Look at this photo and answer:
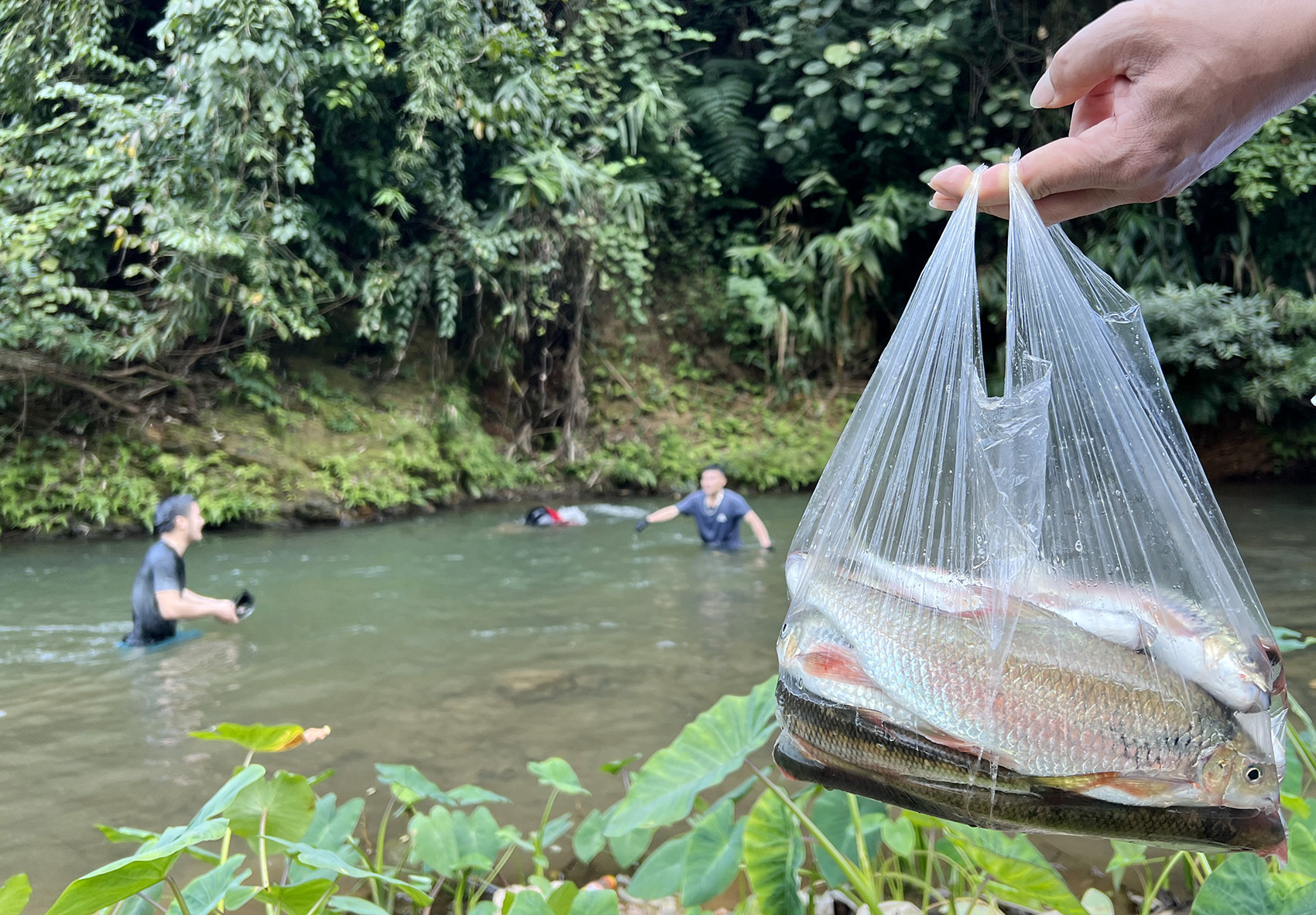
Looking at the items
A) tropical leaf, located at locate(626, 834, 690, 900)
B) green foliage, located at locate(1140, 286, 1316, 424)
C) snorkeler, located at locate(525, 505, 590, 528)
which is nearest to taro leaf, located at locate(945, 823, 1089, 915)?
tropical leaf, located at locate(626, 834, 690, 900)

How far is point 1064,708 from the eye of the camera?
1.00 metres

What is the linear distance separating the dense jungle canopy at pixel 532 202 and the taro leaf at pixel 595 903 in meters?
8.52

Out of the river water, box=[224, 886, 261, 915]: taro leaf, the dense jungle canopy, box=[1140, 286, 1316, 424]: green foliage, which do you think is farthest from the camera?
box=[1140, 286, 1316, 424]: green foliage

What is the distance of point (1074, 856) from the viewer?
2600mm

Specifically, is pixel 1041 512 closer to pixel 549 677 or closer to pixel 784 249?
pixel 549 677

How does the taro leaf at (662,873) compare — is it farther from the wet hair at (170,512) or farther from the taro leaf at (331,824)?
the wet hair at (170,512)

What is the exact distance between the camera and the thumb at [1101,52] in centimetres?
106

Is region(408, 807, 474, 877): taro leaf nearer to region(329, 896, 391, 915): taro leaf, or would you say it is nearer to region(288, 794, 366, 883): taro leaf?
region(288, 794, 366, 883): taro leaf

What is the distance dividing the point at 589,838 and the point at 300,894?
1009mm

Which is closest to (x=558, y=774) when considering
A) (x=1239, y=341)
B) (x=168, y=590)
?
(x=168, y=590)

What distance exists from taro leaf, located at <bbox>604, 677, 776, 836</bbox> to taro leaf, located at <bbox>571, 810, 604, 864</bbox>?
0.39 metres

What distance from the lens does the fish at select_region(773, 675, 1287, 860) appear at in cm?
97

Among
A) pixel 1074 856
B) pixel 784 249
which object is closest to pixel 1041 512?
pixel 1074 856

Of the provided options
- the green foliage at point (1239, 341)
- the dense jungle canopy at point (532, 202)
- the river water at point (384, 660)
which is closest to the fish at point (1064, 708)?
the river water at point (384, 660)
